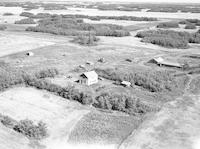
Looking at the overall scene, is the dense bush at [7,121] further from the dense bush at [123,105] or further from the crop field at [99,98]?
the dense bush at [123,105]

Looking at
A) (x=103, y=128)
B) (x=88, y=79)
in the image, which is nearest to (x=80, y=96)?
(x=88, y=79)

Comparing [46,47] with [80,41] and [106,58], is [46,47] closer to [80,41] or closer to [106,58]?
[80,41]

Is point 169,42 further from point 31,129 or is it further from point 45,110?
point 31,129

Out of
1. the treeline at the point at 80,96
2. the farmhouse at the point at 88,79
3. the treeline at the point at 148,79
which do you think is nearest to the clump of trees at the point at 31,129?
the treeline at the point at 80,96

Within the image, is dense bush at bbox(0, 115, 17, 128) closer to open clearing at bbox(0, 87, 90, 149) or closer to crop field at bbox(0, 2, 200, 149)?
crop field at bbox(0, 2, 200, 149)

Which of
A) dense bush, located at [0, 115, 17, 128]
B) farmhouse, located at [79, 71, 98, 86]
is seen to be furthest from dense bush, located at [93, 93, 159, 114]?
dense bush, located at [0, 115, 17, 128]
